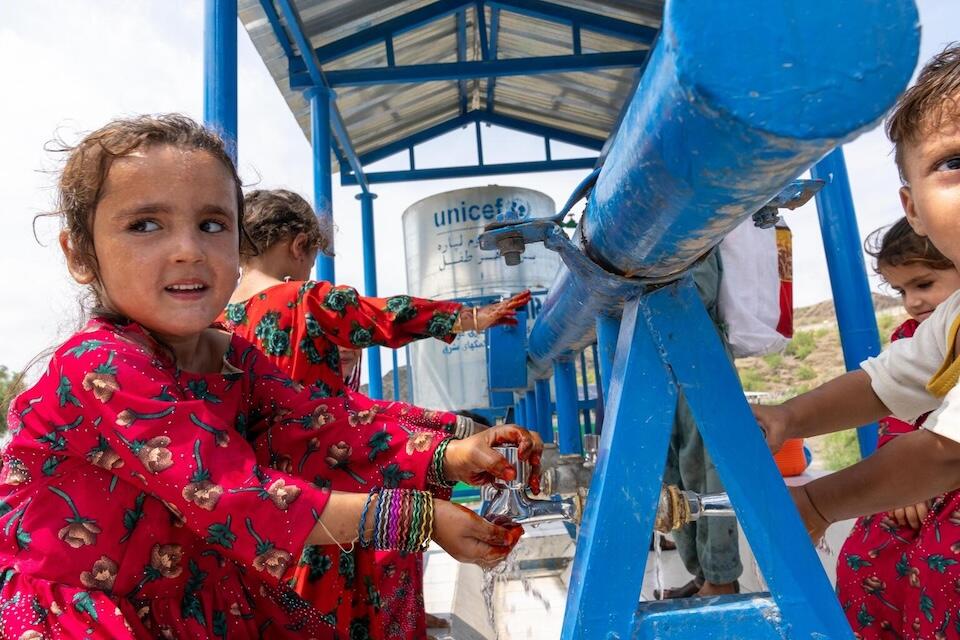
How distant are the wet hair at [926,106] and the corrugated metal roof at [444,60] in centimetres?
391

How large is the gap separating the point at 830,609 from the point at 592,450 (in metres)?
0.63

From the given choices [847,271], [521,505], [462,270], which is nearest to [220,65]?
[521,505]

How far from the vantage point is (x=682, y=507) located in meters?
0.82

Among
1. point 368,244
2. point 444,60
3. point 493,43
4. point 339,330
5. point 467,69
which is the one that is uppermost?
point 444,60

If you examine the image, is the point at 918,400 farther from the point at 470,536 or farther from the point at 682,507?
the point at 470,536

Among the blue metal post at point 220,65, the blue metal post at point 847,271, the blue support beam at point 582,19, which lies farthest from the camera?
the blue support beam at point 582,19

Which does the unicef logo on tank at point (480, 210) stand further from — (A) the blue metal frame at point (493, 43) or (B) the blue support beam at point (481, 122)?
(B) the blue support beam at point (481, 122)

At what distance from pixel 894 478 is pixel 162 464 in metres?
0.87

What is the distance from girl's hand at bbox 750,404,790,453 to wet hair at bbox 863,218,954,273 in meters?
0.85

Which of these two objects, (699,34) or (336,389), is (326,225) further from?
(699,34)

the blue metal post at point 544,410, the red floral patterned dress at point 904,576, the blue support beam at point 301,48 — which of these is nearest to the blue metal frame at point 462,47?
the blue support beam at point 301,48

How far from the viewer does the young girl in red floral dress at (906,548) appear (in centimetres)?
116

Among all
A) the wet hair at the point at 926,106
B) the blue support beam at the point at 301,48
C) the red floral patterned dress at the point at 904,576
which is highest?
the blue support beam at the point at 301,48

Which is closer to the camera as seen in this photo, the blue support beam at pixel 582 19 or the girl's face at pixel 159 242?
the girl's face at pixel 159 242
